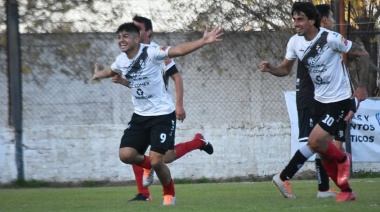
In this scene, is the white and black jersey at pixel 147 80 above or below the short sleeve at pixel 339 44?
below

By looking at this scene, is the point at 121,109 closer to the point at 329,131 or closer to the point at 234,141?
the point at 234,141

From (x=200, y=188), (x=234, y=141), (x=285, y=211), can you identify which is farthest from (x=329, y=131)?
→ (x=234, y=141)

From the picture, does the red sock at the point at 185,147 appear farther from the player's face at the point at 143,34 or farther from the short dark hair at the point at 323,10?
the short dark hair at the point at 323,10

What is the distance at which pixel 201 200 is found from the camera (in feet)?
34.2

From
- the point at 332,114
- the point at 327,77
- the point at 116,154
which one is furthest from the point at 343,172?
the point at 116,154

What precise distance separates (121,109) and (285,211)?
7619 mm

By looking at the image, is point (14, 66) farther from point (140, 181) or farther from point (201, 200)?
point (201, 200)

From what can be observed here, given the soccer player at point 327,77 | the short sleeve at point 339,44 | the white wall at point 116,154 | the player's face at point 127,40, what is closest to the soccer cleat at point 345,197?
the soccer player at point 327,77

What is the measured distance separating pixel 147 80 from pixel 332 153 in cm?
205

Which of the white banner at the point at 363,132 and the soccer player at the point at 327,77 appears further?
the white banner at the point at 363,132

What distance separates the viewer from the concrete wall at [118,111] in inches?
588

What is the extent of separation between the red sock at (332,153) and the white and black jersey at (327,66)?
46cm

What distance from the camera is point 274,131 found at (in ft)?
52.0

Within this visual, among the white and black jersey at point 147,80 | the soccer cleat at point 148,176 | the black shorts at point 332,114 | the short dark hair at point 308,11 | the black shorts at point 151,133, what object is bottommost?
the soccer cleat at point 148,176
